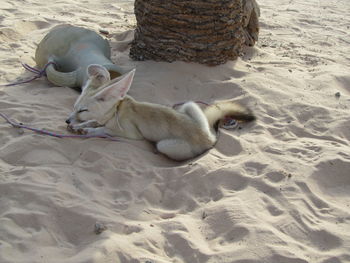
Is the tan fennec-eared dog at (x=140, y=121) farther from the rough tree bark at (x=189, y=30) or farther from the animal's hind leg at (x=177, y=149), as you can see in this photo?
the rough tree bark at (x=189, y=30)

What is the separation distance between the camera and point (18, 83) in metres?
5.75

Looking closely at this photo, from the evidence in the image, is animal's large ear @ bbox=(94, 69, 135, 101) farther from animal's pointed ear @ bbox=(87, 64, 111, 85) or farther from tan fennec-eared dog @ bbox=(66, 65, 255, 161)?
animal's pointed ear @ bbox=(87, 64, 111, 85)

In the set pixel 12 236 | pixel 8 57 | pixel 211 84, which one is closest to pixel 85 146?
pixel 12 236

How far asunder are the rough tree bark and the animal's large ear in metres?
1.85

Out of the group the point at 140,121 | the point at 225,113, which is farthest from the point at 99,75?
the point at 225,113

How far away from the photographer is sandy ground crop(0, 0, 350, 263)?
10.8 ft

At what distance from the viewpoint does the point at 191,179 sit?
4223 mm

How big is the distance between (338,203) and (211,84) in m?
2.73

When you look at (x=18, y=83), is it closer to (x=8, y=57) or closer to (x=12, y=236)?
(x=8, y=57)

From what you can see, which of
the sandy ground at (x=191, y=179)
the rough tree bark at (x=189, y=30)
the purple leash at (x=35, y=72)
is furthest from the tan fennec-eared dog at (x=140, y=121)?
the rough tree bark at (x=189, y=30)

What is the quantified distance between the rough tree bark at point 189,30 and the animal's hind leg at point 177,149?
6.94 ft

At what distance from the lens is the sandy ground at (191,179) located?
10.8ft

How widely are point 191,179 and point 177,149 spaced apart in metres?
0.58

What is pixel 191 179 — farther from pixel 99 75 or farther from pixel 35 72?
pixel 35 72
